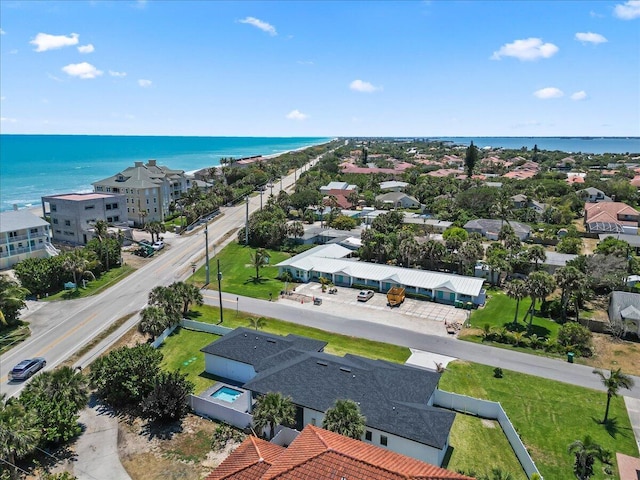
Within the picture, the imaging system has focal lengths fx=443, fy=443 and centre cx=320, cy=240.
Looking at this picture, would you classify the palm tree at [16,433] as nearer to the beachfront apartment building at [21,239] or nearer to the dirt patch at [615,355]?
the dirt patch at [615,355]

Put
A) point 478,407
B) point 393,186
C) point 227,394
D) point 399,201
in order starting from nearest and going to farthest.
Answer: point 478,407
point 227,394
point 399,201
point 393,186

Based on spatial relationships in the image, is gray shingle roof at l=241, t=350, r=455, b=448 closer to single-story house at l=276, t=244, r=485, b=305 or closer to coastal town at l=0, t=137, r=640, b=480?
coastal town at l=0, t=137, r=640, b=480

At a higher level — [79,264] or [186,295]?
[79,264]

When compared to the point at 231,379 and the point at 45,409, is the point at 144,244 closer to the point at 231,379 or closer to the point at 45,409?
the point at 231,379

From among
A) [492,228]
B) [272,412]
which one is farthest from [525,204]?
[272,412]

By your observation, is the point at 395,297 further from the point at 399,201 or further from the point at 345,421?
the point at 399,201

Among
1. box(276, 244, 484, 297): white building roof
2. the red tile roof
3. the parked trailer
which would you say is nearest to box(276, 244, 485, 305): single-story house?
box(276, 244, 484, 297): white building roof

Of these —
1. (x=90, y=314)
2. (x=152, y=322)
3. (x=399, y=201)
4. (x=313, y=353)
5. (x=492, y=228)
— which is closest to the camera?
(x=313, y=353)

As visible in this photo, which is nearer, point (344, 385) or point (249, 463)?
point (249, 463)
